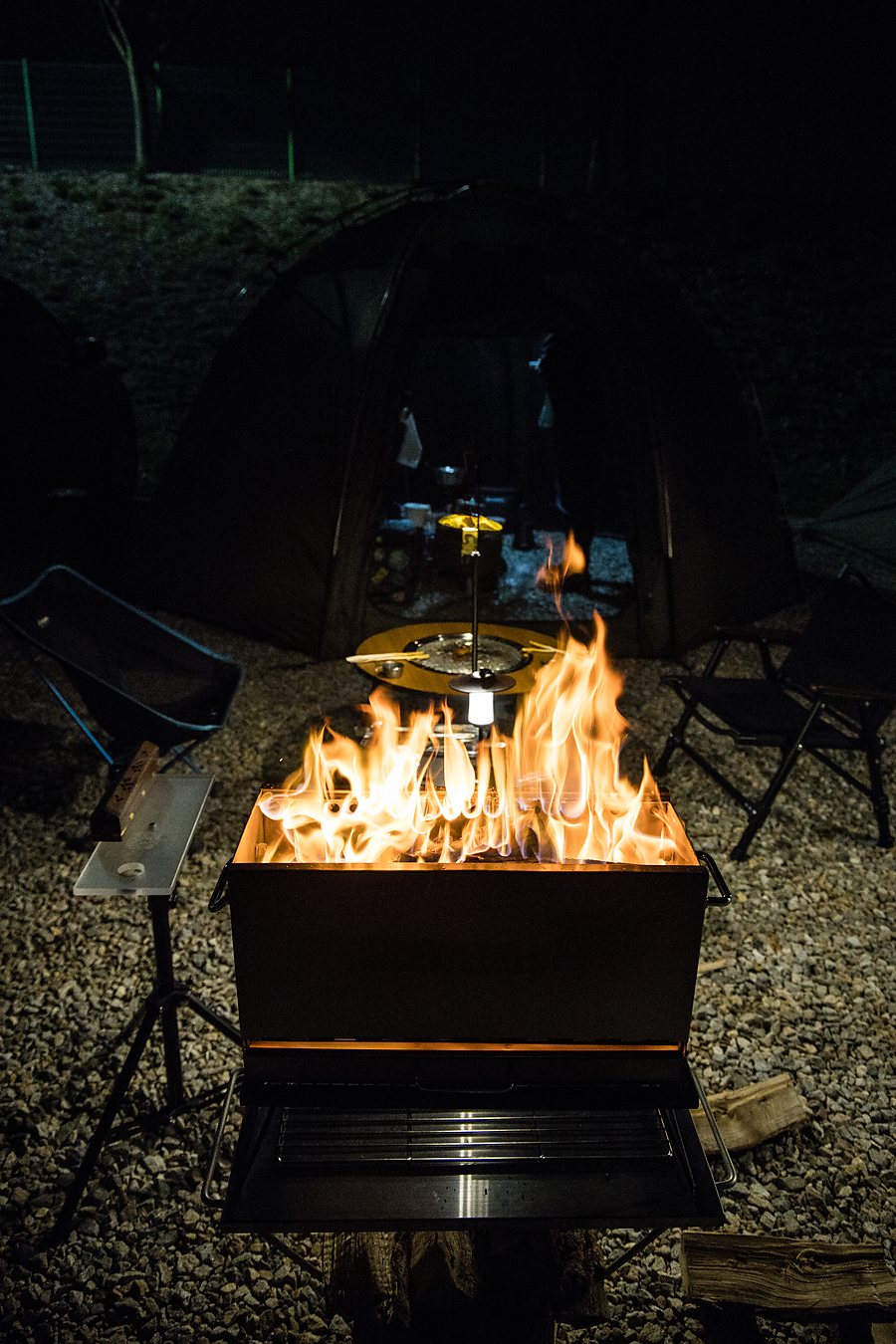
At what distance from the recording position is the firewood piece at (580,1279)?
2.03 m

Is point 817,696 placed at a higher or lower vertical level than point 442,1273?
higher

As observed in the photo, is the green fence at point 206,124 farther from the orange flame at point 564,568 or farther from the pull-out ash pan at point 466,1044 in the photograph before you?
the pull-out ash pan at point 466,1044

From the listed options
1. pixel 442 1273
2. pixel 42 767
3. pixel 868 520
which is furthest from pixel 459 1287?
pixel 868 520

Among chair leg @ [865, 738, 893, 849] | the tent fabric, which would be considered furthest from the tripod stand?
the tent fabric

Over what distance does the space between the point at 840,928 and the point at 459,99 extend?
770 inches

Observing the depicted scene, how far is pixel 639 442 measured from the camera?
6184mm

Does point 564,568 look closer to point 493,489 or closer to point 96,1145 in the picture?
point 493,489

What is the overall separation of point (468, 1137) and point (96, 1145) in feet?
3.92

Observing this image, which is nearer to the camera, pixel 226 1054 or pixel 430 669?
pixel 226 1054

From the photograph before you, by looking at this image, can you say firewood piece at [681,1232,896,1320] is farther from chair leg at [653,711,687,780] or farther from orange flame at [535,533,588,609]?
orange flame at [535,533,588,609]

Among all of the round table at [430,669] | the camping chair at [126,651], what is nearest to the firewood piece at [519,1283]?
the round table at [430,669]

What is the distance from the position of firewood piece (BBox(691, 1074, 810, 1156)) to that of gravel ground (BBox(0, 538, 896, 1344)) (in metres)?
0.07

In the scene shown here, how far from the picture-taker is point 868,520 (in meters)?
10.2

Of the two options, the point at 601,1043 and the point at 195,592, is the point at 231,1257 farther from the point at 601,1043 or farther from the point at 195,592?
the point at 195,592
